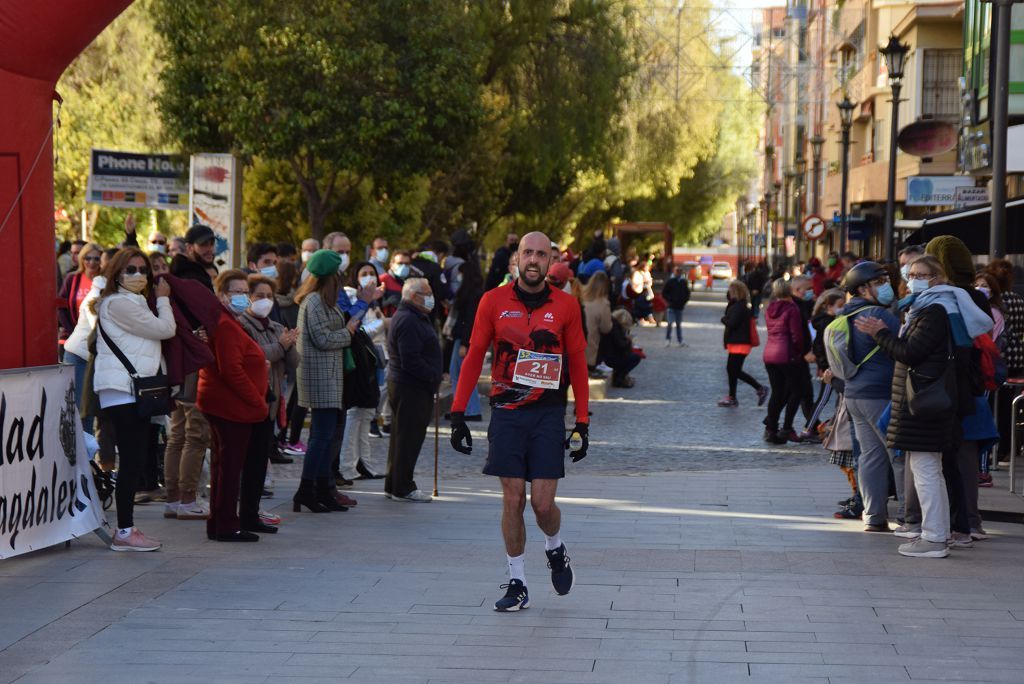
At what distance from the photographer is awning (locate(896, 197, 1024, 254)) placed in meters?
16.7

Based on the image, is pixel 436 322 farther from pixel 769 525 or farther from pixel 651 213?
pixel 651 213

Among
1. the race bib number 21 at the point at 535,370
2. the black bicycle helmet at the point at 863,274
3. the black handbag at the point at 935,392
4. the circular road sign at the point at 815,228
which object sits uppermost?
the circular road sign at the point at 815,228

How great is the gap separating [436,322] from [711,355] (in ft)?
46.9

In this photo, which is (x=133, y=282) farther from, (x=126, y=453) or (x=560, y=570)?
(x=560, y=570)

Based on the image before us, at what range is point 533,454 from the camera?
777 centimetres

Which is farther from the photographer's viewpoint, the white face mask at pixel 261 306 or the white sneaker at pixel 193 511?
the white face mask at pixel 261 306

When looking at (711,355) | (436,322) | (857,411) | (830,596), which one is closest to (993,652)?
(830,596)

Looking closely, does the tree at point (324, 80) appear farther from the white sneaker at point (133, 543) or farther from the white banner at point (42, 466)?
the white sneaker at point (133, 543)

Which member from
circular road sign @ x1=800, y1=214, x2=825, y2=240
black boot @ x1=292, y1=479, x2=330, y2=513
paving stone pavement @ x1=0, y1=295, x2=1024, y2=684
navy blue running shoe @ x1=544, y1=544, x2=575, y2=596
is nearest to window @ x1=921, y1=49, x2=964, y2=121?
circular road sign @ x1=800, y1=214, x2=825, y2=240

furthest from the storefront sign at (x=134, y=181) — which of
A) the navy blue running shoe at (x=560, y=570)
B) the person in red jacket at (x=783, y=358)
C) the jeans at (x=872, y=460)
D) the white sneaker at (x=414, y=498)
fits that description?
the navy blue running shoe at (x=560, y=570)

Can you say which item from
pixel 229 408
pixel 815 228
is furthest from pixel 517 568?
pixel 815 228

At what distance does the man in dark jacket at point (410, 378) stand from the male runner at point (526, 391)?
11.9ft

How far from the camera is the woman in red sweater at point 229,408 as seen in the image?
9.56 m

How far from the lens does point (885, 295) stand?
10.5 metres
